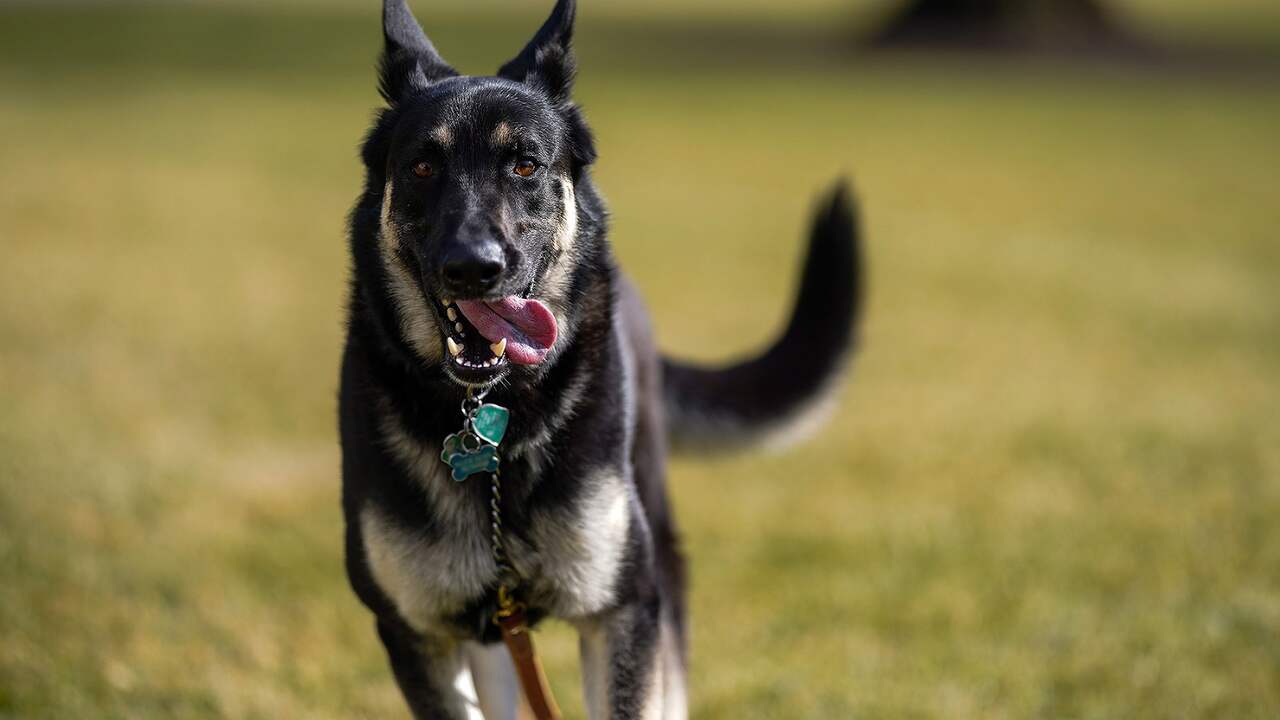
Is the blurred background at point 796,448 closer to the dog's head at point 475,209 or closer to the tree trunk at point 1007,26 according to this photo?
the dog's head at point 475,209

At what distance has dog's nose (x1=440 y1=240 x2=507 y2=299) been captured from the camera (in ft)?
8.96

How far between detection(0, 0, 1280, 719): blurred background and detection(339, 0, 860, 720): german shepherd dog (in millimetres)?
1232

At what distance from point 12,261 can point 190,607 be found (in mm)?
6909

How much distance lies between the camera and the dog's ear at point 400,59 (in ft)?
10.5

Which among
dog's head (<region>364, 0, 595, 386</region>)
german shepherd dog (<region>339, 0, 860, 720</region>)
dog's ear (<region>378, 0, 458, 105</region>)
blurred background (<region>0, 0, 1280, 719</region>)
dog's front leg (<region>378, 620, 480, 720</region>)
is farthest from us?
blurred background (<region>0, 0, 1280, 719</region>)

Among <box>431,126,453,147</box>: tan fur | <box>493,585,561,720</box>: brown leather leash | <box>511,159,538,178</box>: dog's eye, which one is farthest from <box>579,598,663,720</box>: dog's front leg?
<box>431,126,453,147</box>: tan fur

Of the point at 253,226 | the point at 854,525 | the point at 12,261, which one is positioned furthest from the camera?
the point at 253,226

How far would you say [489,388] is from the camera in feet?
10.1

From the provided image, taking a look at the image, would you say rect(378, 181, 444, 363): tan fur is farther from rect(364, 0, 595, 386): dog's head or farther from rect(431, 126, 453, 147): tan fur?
rect(431, 126, 453, 147): tan fur

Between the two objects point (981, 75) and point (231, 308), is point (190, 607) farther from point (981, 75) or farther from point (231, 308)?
point (981, 75)

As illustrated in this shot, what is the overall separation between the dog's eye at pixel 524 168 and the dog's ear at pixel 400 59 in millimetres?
363

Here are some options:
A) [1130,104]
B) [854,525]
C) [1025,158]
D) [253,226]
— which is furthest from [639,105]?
[854,525]

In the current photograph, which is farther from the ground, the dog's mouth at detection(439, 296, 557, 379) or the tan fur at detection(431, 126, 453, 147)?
the tan fur at detection(431, 126, 453, 147)

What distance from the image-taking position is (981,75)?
88.5ft
